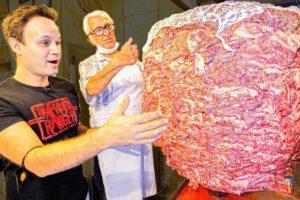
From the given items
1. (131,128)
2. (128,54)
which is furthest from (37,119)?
(131,128)

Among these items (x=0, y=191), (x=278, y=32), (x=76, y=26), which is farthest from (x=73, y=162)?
(x=0, y=191)

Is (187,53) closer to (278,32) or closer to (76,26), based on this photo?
(278,32)

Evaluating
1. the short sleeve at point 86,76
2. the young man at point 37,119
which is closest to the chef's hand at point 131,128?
the young man at point 37,119

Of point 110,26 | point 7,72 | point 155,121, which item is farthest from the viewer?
point 7,72

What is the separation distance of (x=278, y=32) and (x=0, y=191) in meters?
2.37

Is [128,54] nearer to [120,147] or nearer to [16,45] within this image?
[16,45]

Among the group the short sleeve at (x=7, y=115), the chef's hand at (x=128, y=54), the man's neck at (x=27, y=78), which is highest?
the chef's hand at (x=128, y=54)

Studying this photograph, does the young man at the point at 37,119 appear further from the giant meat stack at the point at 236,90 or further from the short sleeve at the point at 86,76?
the giant meat stack at the point at 236,90

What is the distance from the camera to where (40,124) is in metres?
0.80

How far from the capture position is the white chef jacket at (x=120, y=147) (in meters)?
1.21

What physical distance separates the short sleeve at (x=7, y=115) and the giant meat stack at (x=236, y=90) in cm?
45

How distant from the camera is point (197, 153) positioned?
0.57m

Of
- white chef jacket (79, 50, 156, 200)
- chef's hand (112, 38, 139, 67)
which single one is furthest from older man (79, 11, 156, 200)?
chef's hand (112, 38, 139, 67)

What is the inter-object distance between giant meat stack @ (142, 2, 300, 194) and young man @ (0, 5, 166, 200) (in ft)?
0.81
